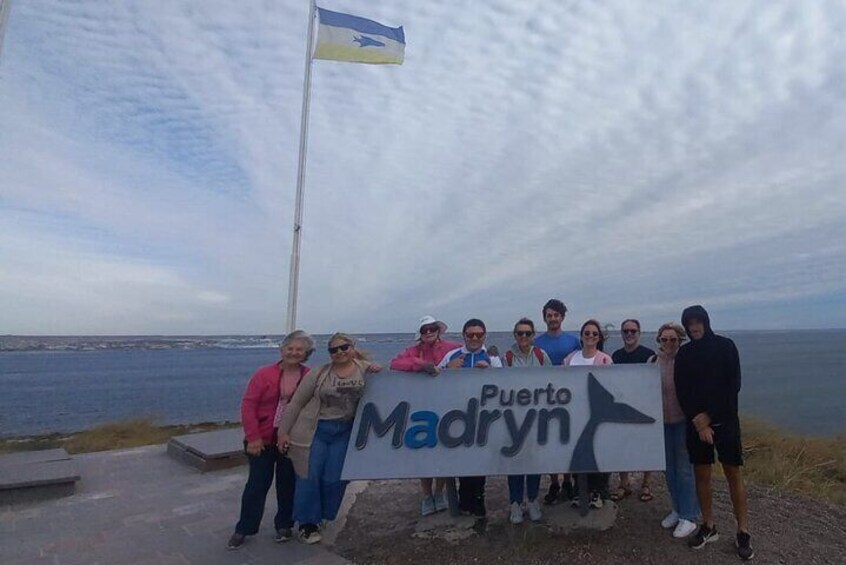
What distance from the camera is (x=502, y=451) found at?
185 inches

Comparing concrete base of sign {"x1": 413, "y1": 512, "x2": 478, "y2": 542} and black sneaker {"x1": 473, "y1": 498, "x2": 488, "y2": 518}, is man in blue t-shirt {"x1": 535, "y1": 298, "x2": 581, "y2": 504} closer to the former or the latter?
black sneaker {"x1": 473, "y1": 498, "x2": 488, "y2": 518}

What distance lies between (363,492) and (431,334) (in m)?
2.25

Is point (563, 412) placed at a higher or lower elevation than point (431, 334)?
lower

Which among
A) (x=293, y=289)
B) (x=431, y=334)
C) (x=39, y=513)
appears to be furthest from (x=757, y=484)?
(x=39, y=513)

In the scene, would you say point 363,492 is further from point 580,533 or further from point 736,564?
point 736,564

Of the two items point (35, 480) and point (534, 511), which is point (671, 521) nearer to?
point (534, 511)

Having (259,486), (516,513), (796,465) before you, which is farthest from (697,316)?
(796,465)

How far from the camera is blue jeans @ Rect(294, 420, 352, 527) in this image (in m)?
4.77

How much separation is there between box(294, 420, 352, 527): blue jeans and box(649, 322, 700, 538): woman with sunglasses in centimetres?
267

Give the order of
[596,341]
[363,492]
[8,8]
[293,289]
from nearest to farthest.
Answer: [596,341]
[8,8]
[363,492]
[293,289]

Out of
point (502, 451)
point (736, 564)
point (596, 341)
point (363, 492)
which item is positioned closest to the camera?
point (736, 564)

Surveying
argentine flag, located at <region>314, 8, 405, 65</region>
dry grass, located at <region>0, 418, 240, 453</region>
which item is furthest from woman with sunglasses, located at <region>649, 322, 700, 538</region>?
dry grass, located at <region>0, 418, 240, 453</region>

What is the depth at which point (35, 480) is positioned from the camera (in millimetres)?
6137

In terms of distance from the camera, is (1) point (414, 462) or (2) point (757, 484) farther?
(2) point (757, 484)
